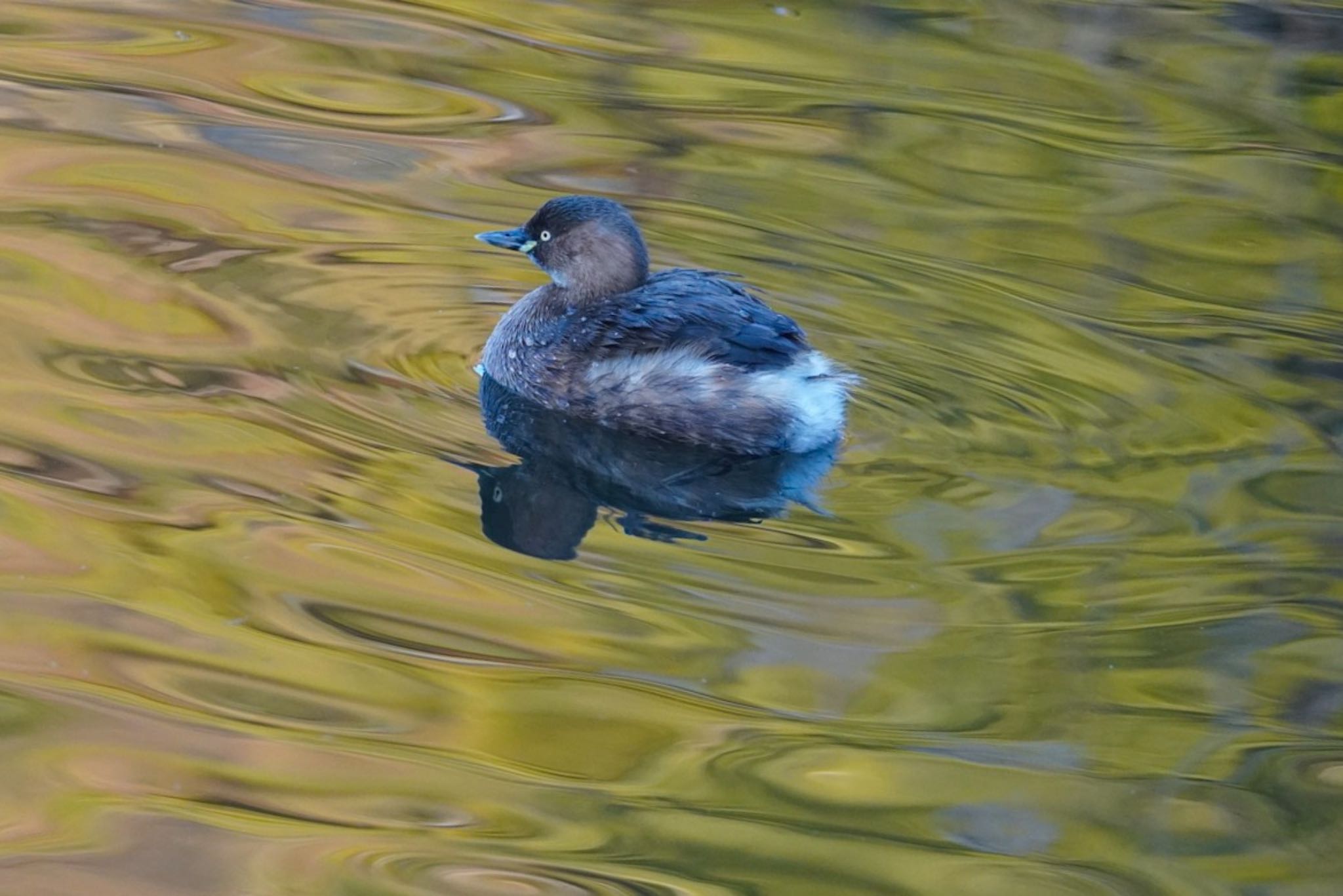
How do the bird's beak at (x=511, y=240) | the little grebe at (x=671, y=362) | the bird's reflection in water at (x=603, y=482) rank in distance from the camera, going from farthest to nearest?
the bird's beak at (x=511, y=240)
the little grebe at (x=671, y=362)
the bird's reflection in water at (x=603, y=482)

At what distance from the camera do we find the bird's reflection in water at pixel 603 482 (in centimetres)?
414

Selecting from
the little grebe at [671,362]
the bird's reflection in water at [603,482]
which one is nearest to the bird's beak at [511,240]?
the little grebe at [671,362]

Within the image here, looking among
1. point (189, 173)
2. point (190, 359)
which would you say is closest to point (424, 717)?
point (190, 359)

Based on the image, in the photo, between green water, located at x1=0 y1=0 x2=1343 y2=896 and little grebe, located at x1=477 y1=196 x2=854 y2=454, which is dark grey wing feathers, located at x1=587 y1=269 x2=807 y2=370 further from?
green water, located at x1=0 y1=0 x2=1343 y2=896

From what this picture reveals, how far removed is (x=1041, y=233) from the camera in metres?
6.36

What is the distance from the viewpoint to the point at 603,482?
14.7 feet

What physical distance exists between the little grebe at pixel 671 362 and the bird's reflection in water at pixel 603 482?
0.05 m

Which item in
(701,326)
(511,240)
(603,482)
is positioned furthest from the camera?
(511,240)

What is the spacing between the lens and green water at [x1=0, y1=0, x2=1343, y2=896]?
10.3ft

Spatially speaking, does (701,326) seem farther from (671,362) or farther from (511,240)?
(511,240)

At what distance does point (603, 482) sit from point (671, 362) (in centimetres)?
42

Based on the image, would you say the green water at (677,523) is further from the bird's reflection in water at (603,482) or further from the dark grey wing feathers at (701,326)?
the dark grey wing feathers at (701,326)

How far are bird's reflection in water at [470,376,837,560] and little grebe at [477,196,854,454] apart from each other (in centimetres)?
5

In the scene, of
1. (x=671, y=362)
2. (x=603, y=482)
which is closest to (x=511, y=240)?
(x=671, y=362)
